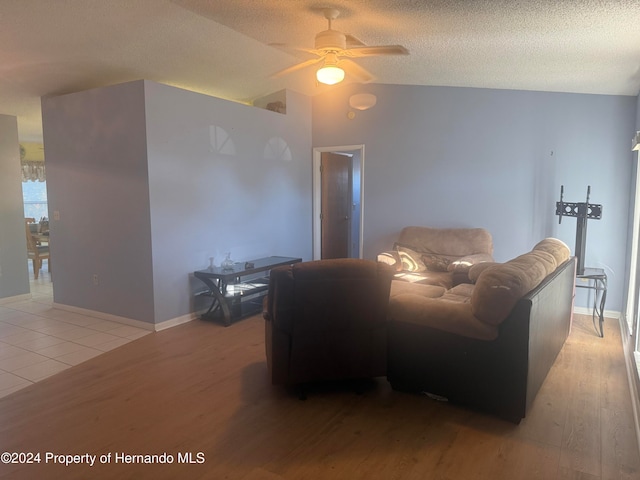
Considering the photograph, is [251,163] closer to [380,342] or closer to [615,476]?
[380,342]

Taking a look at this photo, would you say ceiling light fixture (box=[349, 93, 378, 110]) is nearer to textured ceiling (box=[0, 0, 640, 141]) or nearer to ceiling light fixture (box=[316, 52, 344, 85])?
textured ceiling (box=[0, 0, 640, 141])

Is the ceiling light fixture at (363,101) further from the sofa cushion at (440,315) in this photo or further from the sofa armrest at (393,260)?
the sofa cushion at (440,315)

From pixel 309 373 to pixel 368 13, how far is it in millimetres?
2509

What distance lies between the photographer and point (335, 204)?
6711mm

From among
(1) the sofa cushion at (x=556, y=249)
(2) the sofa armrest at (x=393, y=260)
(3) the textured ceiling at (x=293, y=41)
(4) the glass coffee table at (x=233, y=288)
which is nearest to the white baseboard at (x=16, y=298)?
(3) the textured ceiling at (x=293, y=41)

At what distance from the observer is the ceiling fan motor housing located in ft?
9.71

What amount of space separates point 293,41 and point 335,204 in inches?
125

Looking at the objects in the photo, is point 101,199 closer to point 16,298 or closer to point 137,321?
point 137,321

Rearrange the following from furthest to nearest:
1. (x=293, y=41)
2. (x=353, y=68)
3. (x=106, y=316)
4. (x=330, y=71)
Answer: (x=106, y=316)
(x=293, y=41)
(x=353, y=68)
(x=330, y=71)

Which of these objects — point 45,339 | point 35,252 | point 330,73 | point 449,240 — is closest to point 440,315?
point 330,73

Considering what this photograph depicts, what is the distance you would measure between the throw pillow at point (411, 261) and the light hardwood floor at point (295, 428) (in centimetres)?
191

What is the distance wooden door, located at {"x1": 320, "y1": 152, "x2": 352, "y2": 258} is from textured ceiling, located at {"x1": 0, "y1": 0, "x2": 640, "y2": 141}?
5.78 feet

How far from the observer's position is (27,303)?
5293 millimetres

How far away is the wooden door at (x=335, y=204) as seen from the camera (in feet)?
20.9
